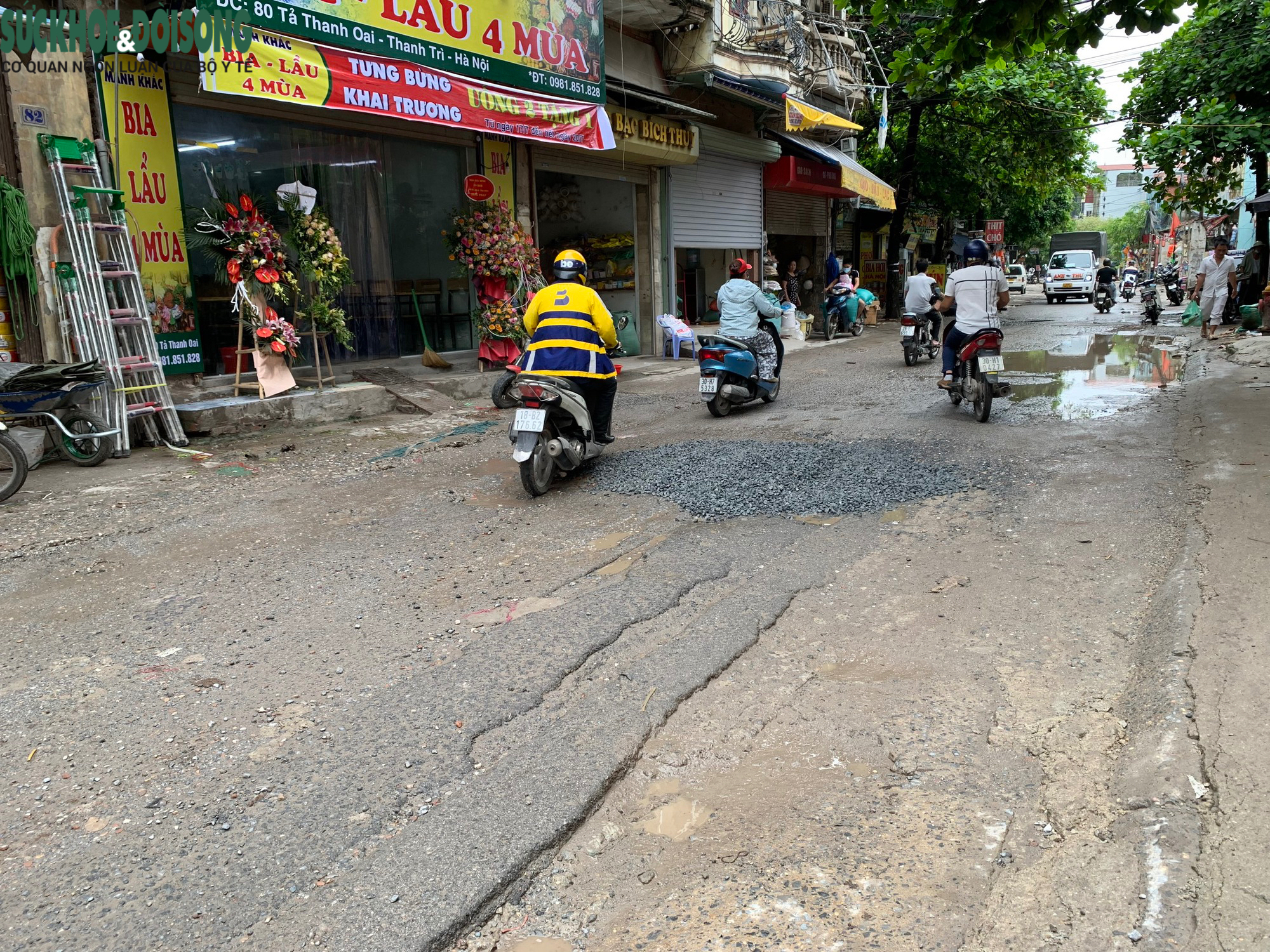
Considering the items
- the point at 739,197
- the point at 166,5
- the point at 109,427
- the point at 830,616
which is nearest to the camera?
the point at 830,616

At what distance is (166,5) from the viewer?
26.9 feet

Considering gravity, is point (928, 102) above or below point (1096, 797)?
above

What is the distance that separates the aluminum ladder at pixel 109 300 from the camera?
24.6ft

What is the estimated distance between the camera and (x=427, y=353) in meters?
11.9

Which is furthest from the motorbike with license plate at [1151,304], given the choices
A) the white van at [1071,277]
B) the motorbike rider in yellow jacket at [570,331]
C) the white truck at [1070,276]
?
the motorbike rider in yellow jacket at [570,331]

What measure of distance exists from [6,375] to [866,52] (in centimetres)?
2223

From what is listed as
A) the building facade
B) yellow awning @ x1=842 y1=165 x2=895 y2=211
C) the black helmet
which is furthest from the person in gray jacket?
the building facade

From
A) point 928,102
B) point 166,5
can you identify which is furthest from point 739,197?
point 166,5

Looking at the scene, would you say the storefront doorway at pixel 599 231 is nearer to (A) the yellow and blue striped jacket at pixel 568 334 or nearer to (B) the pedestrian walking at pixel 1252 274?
(A) the yellow and blue striped jacket at pixel 568 334

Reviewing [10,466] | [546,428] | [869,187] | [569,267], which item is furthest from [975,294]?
[869,187]

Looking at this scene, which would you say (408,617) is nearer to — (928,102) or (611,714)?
(611,714)

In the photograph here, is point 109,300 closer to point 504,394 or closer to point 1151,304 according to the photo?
point 504,394

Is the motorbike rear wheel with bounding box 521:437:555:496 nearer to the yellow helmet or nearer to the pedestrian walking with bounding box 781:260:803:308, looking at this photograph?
the yellow helmet

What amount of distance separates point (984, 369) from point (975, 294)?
78 cm
